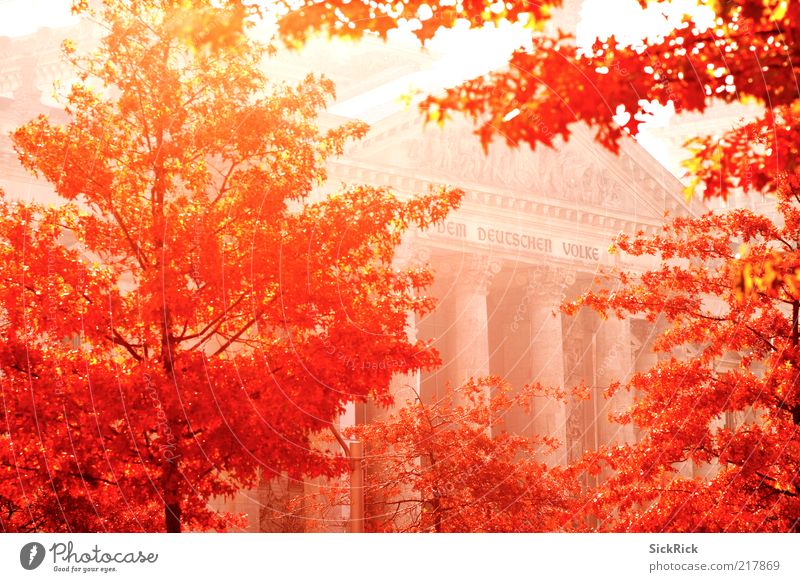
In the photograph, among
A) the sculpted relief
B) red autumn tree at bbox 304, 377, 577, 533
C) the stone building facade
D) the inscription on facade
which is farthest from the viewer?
the inscription on facade

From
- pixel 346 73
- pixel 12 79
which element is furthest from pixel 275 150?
pixel 346 73

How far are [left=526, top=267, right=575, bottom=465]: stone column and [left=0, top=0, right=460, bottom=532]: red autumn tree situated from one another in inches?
1181

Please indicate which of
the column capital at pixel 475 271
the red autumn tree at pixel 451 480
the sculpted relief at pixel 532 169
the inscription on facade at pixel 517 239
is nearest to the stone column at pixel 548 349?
the inscription on facade at pixel 517 239

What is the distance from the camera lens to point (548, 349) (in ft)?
178

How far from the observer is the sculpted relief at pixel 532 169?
46.1m

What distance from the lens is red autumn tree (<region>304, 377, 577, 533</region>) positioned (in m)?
35.1

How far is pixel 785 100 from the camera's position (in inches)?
677

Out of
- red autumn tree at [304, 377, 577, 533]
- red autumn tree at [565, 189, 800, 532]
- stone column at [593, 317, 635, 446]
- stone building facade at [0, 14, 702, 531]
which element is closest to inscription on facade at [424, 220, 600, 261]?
stone building facade at [0, 14, 702, 531]

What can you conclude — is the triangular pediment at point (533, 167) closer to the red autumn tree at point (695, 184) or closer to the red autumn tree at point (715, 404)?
the red autumn tree at point (695, 184)

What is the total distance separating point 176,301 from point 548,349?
35793 millimetres

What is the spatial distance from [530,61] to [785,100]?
3.50 meters

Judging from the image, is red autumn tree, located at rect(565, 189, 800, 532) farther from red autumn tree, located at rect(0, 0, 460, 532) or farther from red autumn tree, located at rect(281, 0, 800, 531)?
red autumn tree, located at rect(0, 0, 460, 532)
